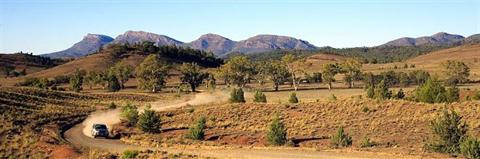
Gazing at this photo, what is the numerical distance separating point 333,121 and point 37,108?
3774cm

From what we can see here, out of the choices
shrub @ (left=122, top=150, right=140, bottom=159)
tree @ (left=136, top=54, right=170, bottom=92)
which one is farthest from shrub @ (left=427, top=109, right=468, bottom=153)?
tree @ (left=136, top=54, right=170, bottom=92)

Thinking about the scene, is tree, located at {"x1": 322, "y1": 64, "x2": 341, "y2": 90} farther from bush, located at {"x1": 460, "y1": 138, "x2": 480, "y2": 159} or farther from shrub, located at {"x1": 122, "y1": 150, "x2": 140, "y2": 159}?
shrub, located at {"x1": 122, "y1": 150, "x2": 140, "y2": 159}

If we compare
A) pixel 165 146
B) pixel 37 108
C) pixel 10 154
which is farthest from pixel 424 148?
pixel 37 108

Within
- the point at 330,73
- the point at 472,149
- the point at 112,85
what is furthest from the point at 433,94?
the point at 112,85

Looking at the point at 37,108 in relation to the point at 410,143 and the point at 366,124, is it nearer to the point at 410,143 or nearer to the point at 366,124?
the point at 366,124

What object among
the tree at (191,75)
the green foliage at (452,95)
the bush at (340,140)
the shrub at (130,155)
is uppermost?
the tree at (191,75)

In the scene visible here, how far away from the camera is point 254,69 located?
136250 mm

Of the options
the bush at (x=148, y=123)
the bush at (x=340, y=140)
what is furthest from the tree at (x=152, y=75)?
the bush at (x=340, y=140)

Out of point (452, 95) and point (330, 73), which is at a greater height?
point (330, 73)

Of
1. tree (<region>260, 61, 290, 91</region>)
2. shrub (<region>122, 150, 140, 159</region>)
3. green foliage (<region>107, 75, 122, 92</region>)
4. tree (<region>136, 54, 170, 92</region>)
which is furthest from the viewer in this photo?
tree (<region>260, 61, 290, 91</region>)

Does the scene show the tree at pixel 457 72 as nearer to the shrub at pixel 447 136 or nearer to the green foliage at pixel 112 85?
the green foliage at pixel 112 85

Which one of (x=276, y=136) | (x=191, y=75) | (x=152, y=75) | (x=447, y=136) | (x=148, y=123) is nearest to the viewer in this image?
(x=447, y=136)

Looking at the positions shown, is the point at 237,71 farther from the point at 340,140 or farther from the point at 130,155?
the point at 130,155

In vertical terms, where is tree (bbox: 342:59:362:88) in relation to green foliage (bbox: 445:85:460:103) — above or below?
above
